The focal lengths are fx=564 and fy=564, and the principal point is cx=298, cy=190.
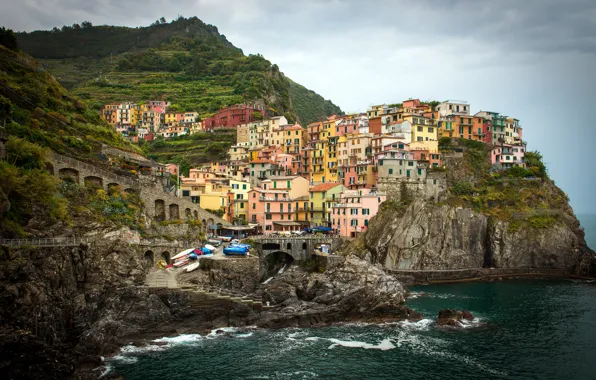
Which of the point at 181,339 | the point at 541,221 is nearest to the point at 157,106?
the point at 541,221

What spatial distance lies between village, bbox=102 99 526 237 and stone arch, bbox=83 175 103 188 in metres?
18.2

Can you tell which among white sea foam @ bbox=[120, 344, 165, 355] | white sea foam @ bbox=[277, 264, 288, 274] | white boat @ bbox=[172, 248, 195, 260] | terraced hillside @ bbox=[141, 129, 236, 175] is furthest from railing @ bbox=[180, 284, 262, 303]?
terraced hillside @ bbox=[141, 129, 236, 175]

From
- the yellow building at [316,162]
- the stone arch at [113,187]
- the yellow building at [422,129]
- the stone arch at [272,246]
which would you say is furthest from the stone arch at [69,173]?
the yellow building at [422,129]

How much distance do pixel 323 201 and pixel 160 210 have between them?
26.0 m

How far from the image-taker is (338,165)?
299ft

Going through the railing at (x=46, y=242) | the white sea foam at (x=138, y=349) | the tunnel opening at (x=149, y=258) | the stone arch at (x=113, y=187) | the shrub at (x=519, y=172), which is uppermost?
the shrub at (x=519, y=172)

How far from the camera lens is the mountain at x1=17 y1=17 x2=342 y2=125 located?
459ft

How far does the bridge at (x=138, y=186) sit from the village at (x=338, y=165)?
9139mm

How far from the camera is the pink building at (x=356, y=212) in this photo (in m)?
77.1

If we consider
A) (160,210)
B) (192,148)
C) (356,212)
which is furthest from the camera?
(192,148)

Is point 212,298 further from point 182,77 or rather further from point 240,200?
point 182,77

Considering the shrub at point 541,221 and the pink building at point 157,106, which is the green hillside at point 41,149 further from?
the shrub at point 541,221

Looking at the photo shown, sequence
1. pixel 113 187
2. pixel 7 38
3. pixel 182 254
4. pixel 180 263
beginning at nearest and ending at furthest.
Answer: pixel 180 263
pixel 182 254
pixel 113 187
pixel 7 38

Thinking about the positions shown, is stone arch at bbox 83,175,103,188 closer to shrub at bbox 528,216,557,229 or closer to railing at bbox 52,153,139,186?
railing at bbox 52,153,139,186
